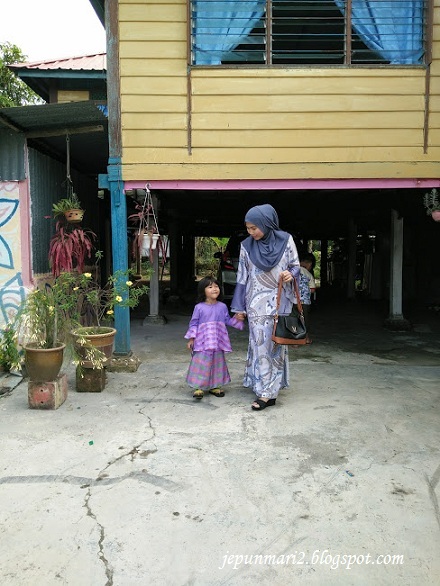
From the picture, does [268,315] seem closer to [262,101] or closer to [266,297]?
[266,297]

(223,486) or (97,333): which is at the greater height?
(97,333)

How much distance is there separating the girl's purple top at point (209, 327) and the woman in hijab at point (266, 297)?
0.20m

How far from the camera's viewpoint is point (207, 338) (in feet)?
15.7

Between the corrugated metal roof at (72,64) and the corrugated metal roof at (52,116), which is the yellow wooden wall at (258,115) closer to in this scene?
the corrugated metal roof at (52,116)

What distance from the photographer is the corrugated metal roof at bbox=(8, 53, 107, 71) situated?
9070 mm

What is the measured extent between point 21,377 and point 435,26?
6039 millimetres

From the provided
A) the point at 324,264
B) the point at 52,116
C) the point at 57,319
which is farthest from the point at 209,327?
the point at 324,264

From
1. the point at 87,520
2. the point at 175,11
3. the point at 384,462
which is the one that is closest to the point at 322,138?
the point at 175,11

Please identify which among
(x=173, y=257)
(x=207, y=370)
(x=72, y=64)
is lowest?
(x=207, y=370)

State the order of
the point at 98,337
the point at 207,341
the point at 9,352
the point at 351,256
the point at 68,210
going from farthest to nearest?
the point at 351,256, the point at 68,210, the point at 9,352, the point at 98,337, the point at 207,341

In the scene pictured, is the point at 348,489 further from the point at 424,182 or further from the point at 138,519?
the point at 424,182

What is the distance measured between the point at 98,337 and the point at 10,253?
1.64 metres

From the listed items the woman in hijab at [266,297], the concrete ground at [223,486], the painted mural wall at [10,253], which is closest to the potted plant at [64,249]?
the painted mural wall at [10,253]

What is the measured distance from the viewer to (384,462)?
3.54 m
